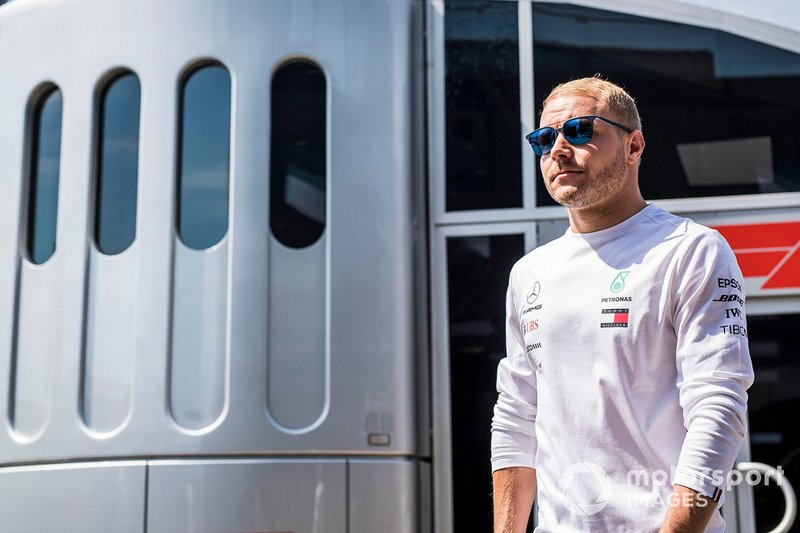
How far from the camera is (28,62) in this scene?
343cm

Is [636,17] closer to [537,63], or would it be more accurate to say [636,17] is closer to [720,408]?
[537,63]

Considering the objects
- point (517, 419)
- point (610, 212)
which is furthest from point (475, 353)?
point (610, 212)

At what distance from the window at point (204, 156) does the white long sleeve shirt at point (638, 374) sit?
5.65 ft

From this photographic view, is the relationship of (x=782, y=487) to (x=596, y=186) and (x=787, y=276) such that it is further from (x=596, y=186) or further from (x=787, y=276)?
(x=596, y=186)

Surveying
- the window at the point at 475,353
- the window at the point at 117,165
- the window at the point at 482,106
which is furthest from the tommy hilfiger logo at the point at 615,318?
the window at the point at 117,165

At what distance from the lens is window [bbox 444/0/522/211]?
3.20 m

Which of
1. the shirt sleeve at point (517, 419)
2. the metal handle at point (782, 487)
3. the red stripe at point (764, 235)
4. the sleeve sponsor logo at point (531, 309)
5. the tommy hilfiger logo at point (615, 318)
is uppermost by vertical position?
the red stripe at point (764, 235)

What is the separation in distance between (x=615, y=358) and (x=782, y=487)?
1.67 metres

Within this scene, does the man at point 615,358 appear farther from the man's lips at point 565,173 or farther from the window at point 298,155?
the window at point 298,155

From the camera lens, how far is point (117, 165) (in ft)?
10.7

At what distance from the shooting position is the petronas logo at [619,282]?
1.55 metres

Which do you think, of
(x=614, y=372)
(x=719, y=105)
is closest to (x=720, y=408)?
(x=614, y=372)

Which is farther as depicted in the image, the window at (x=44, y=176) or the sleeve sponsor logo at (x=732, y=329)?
the window at (x=44, y=176)

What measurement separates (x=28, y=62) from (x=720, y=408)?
2912 millimetres
